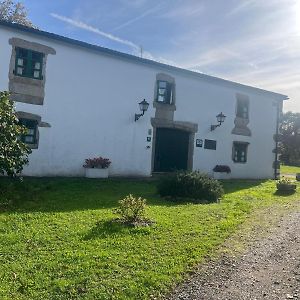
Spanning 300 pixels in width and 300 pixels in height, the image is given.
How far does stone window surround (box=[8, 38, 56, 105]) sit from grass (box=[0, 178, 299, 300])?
501 centimetres

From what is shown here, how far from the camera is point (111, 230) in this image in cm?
816

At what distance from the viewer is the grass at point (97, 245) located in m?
5.70

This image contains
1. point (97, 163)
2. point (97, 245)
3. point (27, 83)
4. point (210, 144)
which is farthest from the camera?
point (210, 144)

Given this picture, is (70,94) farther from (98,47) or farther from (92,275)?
(92,275)

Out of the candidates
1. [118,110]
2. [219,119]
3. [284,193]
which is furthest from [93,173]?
[284,193]

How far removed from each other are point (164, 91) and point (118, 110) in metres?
3.01

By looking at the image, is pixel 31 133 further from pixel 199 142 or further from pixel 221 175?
pixel 221 175

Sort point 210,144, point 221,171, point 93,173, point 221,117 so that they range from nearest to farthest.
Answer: point 93,173 < point 221,117 < point 221,171 < point 210,144

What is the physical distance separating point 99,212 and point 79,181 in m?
5.44

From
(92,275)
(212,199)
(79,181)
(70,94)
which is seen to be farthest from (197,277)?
(70,94)

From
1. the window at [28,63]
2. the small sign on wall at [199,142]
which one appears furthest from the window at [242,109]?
the window at [28,63]

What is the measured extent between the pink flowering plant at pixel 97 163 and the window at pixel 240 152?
343 inches

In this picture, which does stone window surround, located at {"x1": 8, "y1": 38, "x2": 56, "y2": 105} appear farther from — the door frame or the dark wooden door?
the dark wooden door

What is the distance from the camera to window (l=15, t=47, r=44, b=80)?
1521 centimetres
